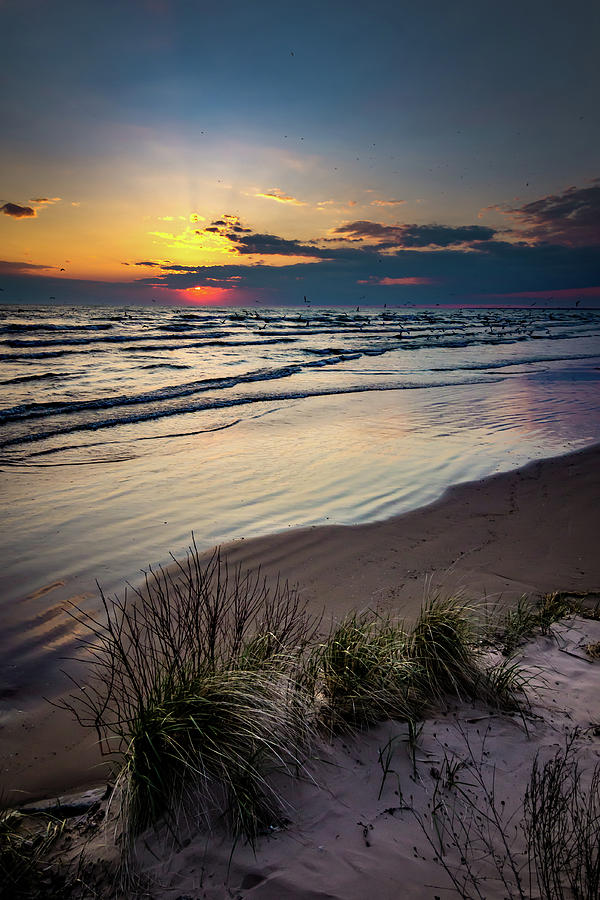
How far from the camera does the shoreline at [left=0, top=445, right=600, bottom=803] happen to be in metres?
3.23

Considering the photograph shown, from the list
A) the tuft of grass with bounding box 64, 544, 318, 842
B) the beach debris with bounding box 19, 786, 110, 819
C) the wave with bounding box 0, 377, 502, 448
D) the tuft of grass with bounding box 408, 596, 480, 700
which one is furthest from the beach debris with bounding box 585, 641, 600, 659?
the wave with bounding box 0, 377, 502, 448

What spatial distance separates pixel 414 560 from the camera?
18.6ft

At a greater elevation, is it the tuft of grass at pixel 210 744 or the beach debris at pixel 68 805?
the tuft of grass at pixel 210 744

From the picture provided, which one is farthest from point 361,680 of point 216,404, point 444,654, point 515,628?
point 216,404

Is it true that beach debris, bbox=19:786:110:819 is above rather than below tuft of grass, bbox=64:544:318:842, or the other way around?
below

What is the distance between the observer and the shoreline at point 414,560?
323 centimetres

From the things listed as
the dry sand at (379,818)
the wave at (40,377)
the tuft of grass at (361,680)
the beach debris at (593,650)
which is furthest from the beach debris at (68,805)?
the wave at (40,377)

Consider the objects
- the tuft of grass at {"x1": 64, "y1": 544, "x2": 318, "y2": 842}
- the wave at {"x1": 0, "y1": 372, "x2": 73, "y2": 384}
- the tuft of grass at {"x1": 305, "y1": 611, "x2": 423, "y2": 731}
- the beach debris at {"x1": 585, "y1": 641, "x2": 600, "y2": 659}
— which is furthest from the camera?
the wave at {"x1": 0, "y1": 372, "x2": 73, "y2": 384}

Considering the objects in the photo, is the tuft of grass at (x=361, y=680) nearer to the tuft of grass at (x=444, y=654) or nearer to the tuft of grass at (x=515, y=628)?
the tuft of grass at (x=444, y=654)

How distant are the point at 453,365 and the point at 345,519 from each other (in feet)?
75.6

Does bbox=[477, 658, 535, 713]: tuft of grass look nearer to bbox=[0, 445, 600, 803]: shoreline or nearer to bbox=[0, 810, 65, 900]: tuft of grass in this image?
bbox=[0, 445, 600, 803]: shoreline

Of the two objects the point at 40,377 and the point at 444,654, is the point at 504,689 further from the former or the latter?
the point at 40,377

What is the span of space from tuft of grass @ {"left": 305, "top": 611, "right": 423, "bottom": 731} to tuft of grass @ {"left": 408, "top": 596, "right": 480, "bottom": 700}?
94mm

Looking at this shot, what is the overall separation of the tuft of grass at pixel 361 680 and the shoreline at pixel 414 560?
126 cm
